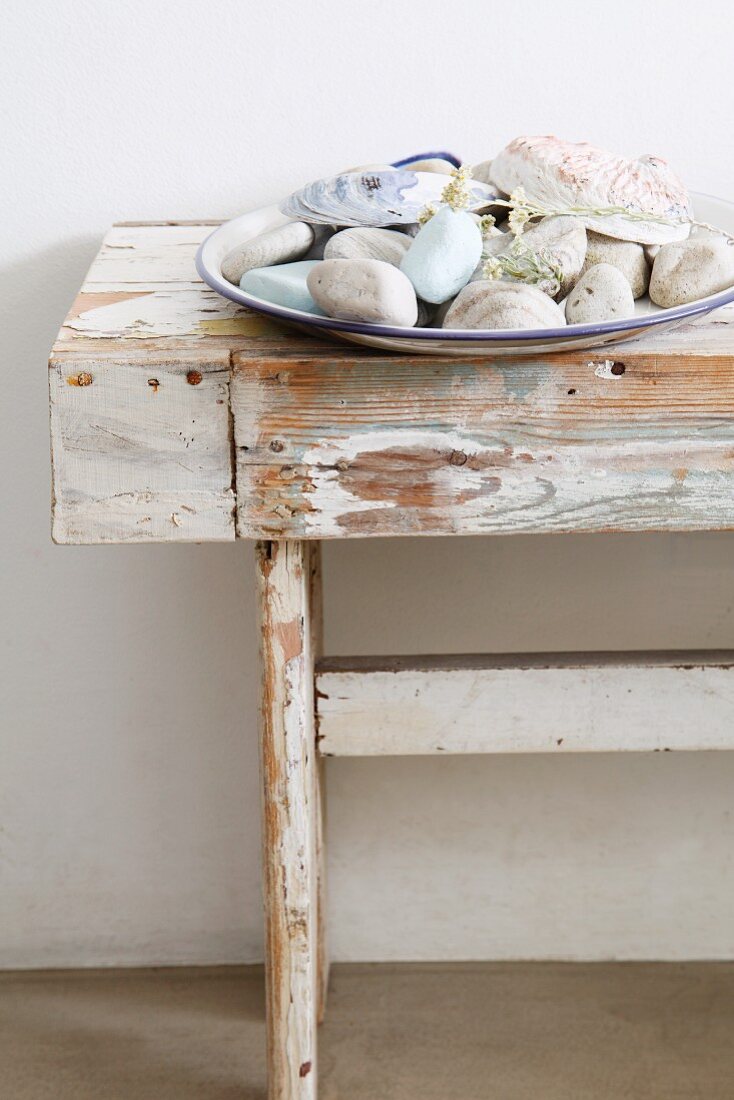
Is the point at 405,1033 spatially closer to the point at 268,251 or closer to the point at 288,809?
the point at 288,809

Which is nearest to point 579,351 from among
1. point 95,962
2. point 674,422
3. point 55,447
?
point 674,422

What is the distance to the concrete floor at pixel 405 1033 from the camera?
1.02 meters

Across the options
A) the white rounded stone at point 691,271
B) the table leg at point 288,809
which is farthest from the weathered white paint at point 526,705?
the white rounded stone at point 691,271

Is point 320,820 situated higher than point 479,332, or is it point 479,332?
point 479,332

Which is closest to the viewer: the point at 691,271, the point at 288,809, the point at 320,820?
the point at 691,271

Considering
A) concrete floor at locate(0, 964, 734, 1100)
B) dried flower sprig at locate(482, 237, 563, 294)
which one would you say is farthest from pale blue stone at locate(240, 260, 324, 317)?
concrete floor at locate(0, 964, 734, 1100)

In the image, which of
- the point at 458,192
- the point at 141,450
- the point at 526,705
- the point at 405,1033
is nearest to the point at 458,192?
the point at 458,192

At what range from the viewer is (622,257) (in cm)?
74

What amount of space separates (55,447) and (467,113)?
1.77 feet

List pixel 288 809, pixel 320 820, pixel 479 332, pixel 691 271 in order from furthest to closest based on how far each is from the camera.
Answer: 1. pixel 320 820
2. pixel 288 809
3. pixel 691 271
4. pixel 479 332

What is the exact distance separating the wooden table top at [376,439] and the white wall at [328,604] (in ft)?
1.27

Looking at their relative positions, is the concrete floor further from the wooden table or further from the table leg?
the wooden table

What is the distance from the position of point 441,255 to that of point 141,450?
219mm

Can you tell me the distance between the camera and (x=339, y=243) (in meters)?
0.71
